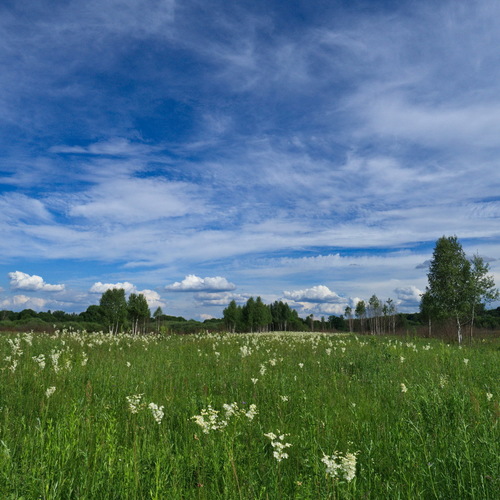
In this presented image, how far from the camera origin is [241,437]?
4.37 m

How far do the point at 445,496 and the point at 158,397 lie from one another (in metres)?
4.45

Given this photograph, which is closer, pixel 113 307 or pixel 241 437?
pixel 241 437

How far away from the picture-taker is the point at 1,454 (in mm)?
3391

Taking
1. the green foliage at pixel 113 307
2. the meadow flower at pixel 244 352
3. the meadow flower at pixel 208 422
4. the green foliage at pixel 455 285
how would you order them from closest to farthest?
the meadow flower at pixel 208 422 < the meadow flower at pixel 244 352 < the green foliage at pixel 455 285 < the green foliage at pixel 113 307

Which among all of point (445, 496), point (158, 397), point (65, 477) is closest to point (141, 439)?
point (65, 477)

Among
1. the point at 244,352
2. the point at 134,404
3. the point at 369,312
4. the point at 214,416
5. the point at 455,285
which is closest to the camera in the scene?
the point at 214,416

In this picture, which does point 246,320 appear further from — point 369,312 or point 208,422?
point 208,422

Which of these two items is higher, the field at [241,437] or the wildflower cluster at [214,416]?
the wildflower cluster at [214,416]

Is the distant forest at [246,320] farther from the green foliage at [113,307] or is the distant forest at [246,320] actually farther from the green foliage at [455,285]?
the green foliage at [455,285]

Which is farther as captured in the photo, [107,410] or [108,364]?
[108,364]

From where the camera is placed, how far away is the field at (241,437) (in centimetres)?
304

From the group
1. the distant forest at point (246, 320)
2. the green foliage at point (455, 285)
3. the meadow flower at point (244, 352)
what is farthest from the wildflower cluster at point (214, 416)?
the distant forest at point (246, 320)

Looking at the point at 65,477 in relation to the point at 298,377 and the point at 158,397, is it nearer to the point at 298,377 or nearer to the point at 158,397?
the point at 158,397

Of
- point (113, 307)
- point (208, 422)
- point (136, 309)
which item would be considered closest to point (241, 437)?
point (208, 422)
